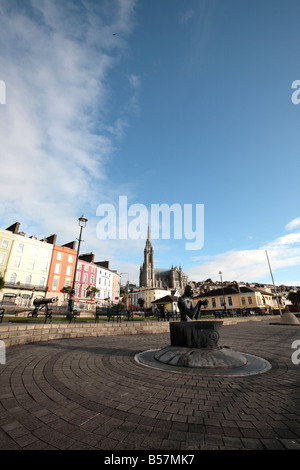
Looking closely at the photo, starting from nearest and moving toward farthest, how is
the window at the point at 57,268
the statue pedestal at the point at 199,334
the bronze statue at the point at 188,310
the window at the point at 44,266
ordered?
the statue pedestal at the point at 199,334
the bronze statue at the point at 188,310
the window at the point at 44,266
the window at the point at 57,268

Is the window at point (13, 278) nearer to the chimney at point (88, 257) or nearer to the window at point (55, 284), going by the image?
the window at point (55, 284)

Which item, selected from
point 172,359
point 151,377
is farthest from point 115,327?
point 151,377

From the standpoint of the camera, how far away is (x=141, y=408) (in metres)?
2.90

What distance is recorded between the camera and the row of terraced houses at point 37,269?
3603 centimetres

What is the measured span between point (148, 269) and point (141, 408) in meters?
125

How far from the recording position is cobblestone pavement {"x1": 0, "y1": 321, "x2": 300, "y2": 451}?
213 centimetres

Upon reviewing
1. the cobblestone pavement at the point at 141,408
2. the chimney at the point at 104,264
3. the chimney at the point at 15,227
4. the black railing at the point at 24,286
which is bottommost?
the cobblestone pavement at the point at 141,408

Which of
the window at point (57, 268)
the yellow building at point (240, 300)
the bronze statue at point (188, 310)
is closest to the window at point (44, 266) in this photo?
the window at point (57, 268)

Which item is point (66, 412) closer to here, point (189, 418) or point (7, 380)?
point (189, 418)

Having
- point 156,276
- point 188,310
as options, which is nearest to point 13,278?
point 188,310

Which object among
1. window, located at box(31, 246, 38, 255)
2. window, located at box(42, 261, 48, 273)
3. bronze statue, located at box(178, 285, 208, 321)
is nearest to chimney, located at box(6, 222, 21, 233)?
window, located at box(31, 246, 38, 255)

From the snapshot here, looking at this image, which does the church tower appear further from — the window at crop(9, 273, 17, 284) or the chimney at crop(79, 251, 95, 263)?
the window at crop(9, 273, 17, 284)

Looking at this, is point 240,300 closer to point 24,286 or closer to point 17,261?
point 24,286
